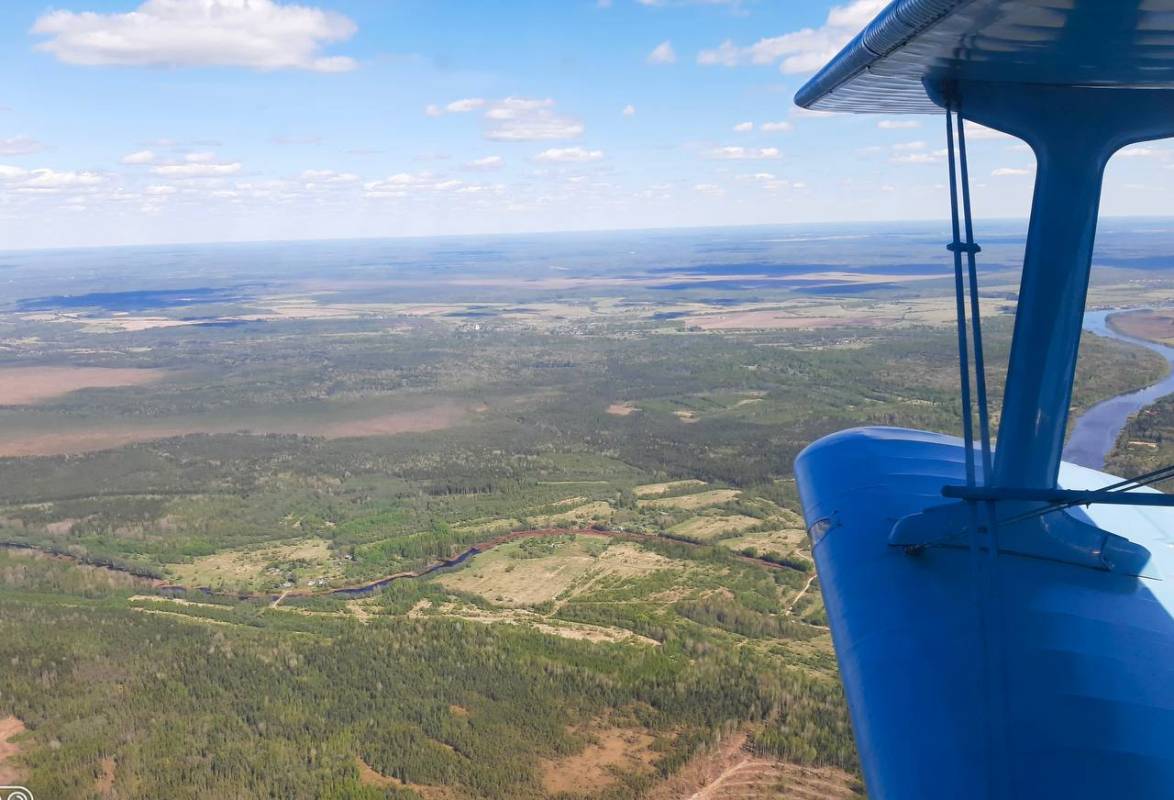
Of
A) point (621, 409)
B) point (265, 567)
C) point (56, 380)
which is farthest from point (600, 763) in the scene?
point (56, 380)

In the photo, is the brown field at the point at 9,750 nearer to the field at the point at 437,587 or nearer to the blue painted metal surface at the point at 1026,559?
the field at the point at 437,587

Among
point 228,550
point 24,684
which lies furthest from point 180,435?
point 24,684

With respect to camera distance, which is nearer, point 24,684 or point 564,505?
point 24,684

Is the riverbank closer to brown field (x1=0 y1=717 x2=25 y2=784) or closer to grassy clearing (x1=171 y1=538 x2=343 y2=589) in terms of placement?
grassy clearing (x1=171 y1=538 x2=343 y2=589)

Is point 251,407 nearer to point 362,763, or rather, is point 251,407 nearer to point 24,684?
point 24,684

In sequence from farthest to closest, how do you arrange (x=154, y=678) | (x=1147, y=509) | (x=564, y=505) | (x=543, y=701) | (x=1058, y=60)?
(x=564, y=505) < (x=154, y=678) < (x=543, y=701) < (x=1147, y=509) < (x=1058, y=60)

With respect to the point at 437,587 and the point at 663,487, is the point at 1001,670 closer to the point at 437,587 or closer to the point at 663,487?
the point at 437,587

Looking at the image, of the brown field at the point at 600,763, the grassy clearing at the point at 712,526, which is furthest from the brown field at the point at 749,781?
the grassy clearing at the point at 712,526
